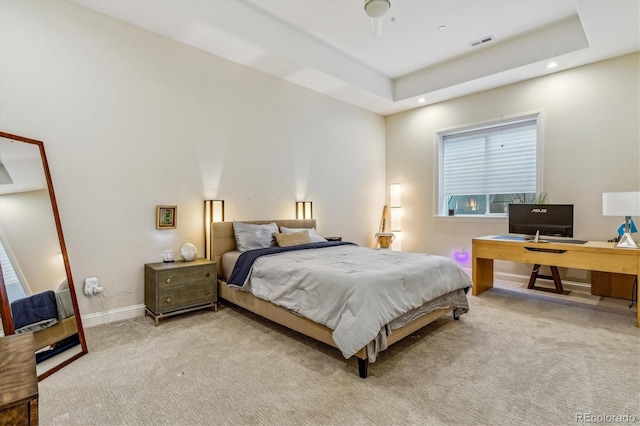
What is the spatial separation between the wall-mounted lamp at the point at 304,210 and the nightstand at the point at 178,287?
5.64ft

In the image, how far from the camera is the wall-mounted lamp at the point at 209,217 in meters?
3.76

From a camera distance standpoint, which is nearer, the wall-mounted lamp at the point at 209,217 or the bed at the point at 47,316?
the bed at the point at 47,316

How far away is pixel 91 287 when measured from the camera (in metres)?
2.97

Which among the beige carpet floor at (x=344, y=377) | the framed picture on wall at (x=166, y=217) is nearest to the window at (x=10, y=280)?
the beige carpet floor at (x=344, y=377)

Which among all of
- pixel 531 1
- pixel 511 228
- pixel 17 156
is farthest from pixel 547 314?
pixel 17 156

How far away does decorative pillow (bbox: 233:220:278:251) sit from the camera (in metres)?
3.71

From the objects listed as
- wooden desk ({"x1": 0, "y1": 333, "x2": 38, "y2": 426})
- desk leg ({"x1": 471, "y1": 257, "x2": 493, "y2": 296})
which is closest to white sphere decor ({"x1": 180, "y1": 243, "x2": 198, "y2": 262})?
wooden desk ({"x1": 0, "y1": 333, "x2": 38, "y2": 426})

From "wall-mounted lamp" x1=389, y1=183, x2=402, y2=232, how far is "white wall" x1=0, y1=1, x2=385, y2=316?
7.21 feet

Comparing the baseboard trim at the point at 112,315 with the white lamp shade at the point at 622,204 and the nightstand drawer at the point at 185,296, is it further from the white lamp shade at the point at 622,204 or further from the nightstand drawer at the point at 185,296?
the white lamp shade at the point at 622,204

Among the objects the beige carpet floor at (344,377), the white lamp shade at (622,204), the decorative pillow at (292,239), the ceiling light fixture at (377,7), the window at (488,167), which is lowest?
the beige carpet floor at (344,377)

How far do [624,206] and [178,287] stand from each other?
448 cm

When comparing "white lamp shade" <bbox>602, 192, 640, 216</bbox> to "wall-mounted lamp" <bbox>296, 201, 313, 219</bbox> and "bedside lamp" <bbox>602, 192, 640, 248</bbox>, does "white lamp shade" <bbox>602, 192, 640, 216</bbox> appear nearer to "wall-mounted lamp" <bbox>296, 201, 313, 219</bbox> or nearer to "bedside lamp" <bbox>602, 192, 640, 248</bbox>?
"bedside lamp" <bbox>602, 192, 640, 248</bbox>

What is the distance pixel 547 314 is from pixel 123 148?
4767 mm

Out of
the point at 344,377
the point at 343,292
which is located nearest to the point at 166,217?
the point at 343,292
